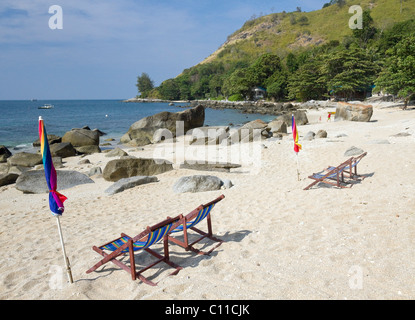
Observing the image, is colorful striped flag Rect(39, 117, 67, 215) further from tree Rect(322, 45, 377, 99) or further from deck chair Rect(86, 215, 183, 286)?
tree Rect(322, 45, 377, 99)

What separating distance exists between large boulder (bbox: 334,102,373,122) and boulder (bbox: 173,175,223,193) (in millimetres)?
18164

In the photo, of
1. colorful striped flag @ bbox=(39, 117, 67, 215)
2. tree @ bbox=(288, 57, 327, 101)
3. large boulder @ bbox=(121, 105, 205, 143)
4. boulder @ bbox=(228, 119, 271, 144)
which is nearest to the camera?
colorful striped flag @ bbox=(39, 117, 67, 215)

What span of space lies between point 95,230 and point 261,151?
1026 centimetres

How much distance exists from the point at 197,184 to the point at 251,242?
4.22m

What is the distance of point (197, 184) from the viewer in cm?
891

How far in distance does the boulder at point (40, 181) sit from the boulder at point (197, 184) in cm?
463

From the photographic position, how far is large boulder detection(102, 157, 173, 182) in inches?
449

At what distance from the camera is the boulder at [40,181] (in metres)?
10.4

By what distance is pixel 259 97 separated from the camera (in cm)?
7469

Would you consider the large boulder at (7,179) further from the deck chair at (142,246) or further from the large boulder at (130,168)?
the deck chair at (142,246)

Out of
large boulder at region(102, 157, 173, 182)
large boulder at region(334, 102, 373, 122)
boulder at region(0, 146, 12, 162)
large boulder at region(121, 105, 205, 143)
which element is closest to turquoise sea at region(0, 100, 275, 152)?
boulder at region(0, 146, 12, 162)

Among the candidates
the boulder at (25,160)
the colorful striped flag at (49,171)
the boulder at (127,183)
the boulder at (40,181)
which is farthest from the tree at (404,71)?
the boulder at (25,160)

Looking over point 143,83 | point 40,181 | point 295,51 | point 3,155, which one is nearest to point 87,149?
point 3,155
